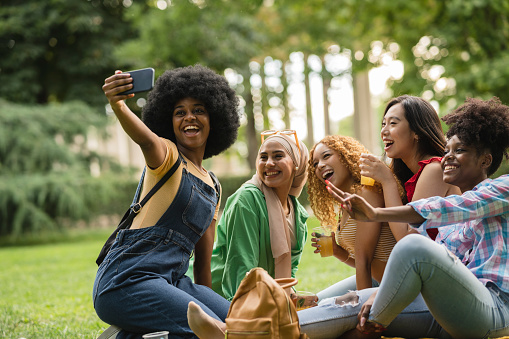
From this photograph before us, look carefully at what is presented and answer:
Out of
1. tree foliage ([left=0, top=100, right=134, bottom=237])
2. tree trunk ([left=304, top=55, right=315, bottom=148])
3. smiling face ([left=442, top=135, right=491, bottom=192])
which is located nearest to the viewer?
smiling face ([left=442, top=135, right=491, bottom=192])

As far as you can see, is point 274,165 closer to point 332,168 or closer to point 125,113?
point 332,168

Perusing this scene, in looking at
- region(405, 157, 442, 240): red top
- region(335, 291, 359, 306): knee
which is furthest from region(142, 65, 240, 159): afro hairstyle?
region(335, 291, 359, 306): knee

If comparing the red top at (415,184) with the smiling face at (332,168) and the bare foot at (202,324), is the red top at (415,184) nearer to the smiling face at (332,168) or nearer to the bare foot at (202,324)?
the smiling face at (332,168)

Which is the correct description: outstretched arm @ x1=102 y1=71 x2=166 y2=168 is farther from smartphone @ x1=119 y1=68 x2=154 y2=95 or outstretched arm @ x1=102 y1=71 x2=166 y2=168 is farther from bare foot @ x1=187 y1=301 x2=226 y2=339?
bare foot @ x1=187 y1=301 x2=226 y2=339

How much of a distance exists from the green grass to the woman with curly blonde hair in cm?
226

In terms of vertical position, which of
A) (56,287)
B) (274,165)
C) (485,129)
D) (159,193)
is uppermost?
(485,129)

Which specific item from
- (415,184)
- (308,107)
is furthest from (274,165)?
(308,107)

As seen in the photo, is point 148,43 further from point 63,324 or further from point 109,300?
point 109,300

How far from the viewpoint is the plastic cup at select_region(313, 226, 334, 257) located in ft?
13.4

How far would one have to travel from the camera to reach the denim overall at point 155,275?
132 inches

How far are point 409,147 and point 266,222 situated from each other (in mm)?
1203

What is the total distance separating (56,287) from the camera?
832 centimetres

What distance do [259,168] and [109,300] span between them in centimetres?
157

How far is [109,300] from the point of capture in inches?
134
